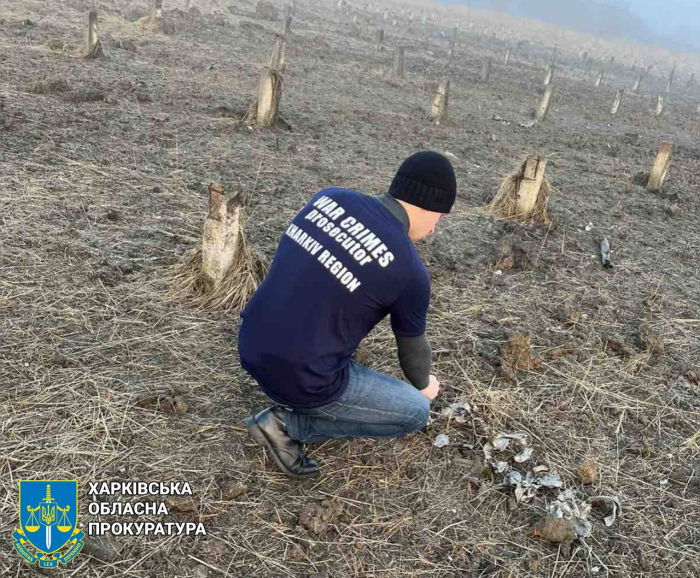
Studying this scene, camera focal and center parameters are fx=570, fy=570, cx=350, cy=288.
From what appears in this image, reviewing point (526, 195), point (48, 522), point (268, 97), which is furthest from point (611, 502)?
point (268, 97)

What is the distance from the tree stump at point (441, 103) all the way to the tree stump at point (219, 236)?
671 cm

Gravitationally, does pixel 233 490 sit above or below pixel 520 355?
below

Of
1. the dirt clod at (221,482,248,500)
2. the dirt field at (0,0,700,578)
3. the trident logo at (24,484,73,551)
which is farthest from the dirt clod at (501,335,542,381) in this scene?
the trident logo at (24,484,73,551)

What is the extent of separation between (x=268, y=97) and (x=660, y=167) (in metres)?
5.10

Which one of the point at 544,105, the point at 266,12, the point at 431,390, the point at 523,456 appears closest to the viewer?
the point at 431,390

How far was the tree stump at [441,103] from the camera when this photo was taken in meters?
9.38

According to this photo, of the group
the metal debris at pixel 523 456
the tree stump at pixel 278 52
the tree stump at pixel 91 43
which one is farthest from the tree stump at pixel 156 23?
the metal debris at pixel 523 456

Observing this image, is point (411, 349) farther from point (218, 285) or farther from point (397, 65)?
point (397, 65)

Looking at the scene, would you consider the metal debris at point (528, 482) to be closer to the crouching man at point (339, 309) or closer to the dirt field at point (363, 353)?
the dirt field at point (363, 353)

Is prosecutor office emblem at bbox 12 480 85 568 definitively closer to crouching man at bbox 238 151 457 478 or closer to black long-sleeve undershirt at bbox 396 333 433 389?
crouching man at bbox 238 151 457 478

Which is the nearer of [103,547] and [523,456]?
[103,547]

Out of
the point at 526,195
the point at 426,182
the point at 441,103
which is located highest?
the point at 426,182

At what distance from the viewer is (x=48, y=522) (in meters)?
2.09

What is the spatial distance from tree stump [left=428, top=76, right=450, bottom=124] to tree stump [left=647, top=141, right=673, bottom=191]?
3.41m
